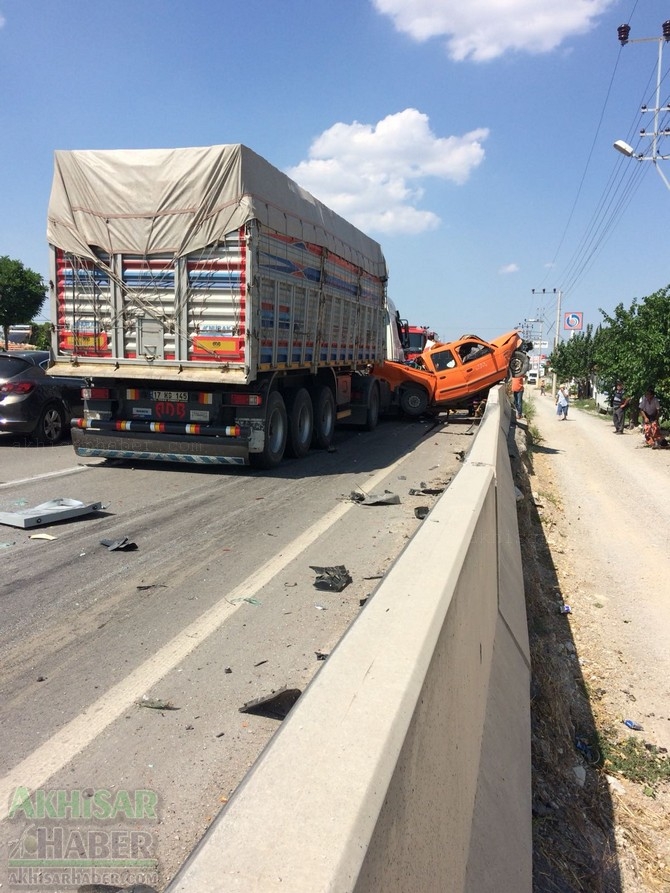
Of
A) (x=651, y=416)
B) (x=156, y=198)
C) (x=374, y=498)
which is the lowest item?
(x=374, y=498)

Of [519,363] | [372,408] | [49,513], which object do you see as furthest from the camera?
[519,363]

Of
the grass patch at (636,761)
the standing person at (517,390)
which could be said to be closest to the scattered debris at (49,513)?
the grass patch at (636,761)

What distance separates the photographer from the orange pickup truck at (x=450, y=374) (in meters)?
19.4

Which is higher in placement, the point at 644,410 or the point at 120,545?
the point at 644,410

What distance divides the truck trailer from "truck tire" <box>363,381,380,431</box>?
5912 millimetres

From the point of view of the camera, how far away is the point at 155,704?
3623 millimetres

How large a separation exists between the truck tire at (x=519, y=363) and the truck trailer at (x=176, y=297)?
1098 centimetres

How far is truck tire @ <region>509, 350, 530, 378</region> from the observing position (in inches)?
797

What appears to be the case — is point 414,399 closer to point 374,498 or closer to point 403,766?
point 374,498

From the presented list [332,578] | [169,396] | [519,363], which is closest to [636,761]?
[332,578]

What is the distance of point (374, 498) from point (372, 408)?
8170mm

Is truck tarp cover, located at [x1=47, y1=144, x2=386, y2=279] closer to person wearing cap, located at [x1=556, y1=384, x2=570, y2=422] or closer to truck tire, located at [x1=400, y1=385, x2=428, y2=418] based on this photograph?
truck tire, located at [x1=400, y1=385, x2=428, y2=418]

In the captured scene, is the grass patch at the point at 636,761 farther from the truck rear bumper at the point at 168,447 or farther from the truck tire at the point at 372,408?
the truck tire at the point at 372,408

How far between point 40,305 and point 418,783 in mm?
50176
